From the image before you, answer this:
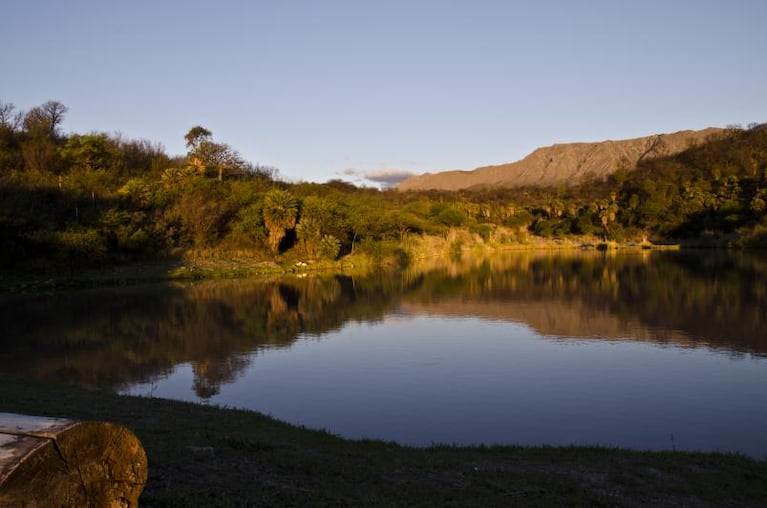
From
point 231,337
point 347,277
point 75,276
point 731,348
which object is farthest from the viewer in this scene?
point 347,277

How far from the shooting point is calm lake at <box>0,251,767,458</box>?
13297mm

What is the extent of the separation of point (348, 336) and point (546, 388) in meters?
10.8

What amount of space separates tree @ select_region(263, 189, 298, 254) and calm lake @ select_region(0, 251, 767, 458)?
20.6m

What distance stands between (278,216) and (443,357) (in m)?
42.0

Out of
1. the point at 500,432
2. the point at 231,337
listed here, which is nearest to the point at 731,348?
the point at 500,432

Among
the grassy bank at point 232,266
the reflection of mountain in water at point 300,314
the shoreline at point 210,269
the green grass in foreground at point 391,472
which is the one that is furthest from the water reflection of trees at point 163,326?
the green grass in foreground at point 391,472

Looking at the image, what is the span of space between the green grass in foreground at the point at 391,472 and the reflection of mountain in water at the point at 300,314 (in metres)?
6.44

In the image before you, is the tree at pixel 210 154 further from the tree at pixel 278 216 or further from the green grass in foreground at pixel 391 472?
the green grass in foreground at pixel 391 472

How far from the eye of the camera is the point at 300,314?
3125 centimetres

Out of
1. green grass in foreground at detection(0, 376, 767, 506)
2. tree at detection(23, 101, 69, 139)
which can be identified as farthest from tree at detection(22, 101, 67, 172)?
green grass in foreground at detection(0, 376, 767, 506)

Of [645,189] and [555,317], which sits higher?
[645,189]

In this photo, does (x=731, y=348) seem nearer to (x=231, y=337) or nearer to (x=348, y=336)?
(x=348, y=336)

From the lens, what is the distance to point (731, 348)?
68.0 ft

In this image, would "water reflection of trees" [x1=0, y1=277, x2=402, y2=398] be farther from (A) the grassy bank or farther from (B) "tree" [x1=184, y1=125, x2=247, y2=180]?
(B) "tree" [x1=184, y1=125, x2=247, y2=180]
